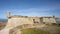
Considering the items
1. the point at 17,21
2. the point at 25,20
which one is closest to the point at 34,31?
the point at 25,20

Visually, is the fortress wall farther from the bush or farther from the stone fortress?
the bush

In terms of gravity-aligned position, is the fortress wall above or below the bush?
above

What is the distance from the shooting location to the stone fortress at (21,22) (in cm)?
338

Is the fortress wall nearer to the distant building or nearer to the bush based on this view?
the distant building

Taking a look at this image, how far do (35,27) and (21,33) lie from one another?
0.45 meters

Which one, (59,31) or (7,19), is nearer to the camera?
(7,19)

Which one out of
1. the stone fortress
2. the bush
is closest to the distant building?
the stone fortress

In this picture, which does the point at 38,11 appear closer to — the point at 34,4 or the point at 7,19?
the point at 34,4

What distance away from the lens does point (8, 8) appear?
3.48m

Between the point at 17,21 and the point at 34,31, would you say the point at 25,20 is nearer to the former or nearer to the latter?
the point at 17,21

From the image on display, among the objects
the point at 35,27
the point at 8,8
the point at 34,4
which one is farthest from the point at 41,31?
the point at 8,8

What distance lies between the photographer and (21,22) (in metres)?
3.48

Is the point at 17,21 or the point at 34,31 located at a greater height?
the point at 17,21

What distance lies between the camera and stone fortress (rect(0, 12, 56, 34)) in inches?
133
